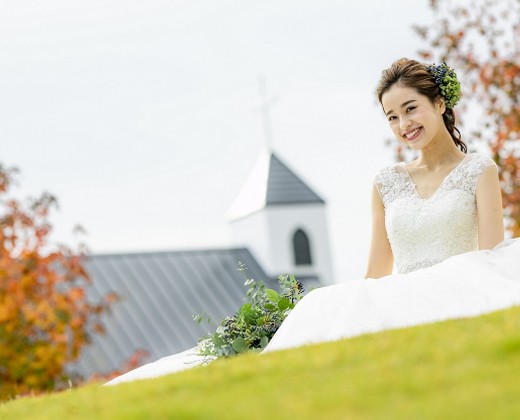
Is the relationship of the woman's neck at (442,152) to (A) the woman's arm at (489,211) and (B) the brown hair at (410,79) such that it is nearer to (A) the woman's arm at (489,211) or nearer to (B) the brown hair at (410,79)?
(B) the brown hair at (410,79)

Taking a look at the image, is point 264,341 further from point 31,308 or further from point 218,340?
point 31,308

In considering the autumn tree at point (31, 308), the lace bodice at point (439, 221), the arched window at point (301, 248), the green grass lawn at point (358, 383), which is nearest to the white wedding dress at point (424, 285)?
the lace bodice at point (439, 221)

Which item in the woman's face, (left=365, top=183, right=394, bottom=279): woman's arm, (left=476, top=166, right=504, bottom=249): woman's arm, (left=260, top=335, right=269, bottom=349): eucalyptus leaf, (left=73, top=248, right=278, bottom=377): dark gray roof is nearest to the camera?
(left=260, top=335, right=269, bottom=349): eucalyptus leaf

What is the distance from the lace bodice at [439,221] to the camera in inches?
275

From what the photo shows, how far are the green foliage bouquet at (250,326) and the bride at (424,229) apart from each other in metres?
0.19

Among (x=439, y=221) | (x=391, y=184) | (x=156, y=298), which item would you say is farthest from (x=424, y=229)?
(x=156, y=298)

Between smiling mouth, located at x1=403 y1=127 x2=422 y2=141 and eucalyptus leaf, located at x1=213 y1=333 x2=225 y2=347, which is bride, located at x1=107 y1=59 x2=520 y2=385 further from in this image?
eucalyptus leaf, located at x1=213 y1=333 x2=225 y2=347

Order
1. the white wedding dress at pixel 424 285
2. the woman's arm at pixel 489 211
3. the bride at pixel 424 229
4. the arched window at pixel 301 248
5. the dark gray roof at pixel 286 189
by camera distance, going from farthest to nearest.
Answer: the arched window at pixel 301 248, the dark gray roof at pixel 286 189, the woman's arm at pixel 489 211, the bride at pixel 424 229, the white wedding dress at pixel 424 285

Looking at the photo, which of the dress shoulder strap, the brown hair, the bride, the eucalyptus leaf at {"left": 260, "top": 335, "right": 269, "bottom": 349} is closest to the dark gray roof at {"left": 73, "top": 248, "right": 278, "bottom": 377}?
the dress shoulder strap

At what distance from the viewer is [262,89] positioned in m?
37.3

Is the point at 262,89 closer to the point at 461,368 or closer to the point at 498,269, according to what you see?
the point at 498,269

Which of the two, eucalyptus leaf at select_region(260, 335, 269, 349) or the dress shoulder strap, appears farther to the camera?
the dress shoulder strap

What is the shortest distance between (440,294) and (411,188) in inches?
68.9

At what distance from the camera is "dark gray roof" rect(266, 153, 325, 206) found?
35.9m
